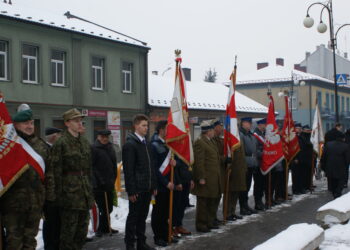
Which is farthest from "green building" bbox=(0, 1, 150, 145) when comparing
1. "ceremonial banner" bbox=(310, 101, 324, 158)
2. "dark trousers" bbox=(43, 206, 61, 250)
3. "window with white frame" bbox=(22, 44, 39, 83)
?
"dark trousers" bbox=(43, 206, 61, 250)

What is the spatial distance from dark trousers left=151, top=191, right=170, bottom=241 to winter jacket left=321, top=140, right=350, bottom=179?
532cm

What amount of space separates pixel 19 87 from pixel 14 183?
17466 mm

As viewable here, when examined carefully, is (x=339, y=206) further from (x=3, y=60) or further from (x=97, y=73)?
(x=97, y=73)

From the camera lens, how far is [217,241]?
25.2 feet

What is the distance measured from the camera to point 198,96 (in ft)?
113

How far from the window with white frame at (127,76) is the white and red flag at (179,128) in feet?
63.3

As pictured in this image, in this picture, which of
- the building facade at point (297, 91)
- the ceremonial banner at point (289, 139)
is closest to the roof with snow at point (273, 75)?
the building facade at point (297, 91)

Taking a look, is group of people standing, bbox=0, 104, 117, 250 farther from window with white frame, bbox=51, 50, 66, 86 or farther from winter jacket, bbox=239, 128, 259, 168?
window with white frame, bbox=51, 50, 66, 86

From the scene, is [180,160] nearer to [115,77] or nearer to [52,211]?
[52,211]

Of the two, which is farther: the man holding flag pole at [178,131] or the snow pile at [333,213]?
the snow pile at [333,213]

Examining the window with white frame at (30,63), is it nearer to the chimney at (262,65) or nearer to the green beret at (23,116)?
the green beret at (23,116)

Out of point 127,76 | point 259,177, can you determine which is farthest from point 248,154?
point 127,76

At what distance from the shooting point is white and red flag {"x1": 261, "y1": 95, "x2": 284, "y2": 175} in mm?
10883

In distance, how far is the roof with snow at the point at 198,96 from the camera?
1200 inches
